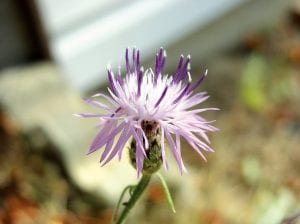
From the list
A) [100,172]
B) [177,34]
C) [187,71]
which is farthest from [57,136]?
[187,71]

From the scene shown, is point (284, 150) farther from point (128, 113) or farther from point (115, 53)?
point (128, 113)

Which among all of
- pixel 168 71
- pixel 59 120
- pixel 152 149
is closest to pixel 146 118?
pixel 152 149

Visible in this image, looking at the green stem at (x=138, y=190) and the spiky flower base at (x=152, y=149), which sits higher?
the spiky flower base at (x=152, y=149)

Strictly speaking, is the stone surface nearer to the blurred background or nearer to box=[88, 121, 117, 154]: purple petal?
the blurred background

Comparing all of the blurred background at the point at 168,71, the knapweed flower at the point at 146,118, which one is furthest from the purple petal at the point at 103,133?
the blurred background at the point at 168,71

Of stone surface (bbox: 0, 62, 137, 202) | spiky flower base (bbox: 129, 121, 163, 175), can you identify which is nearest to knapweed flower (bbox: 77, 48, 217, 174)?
spiky flower base (bbox: 129, 121, 163, 175)

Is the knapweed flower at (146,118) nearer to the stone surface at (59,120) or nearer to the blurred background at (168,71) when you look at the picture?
the blurred background at (168,71)

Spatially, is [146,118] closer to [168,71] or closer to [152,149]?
[152,149]
